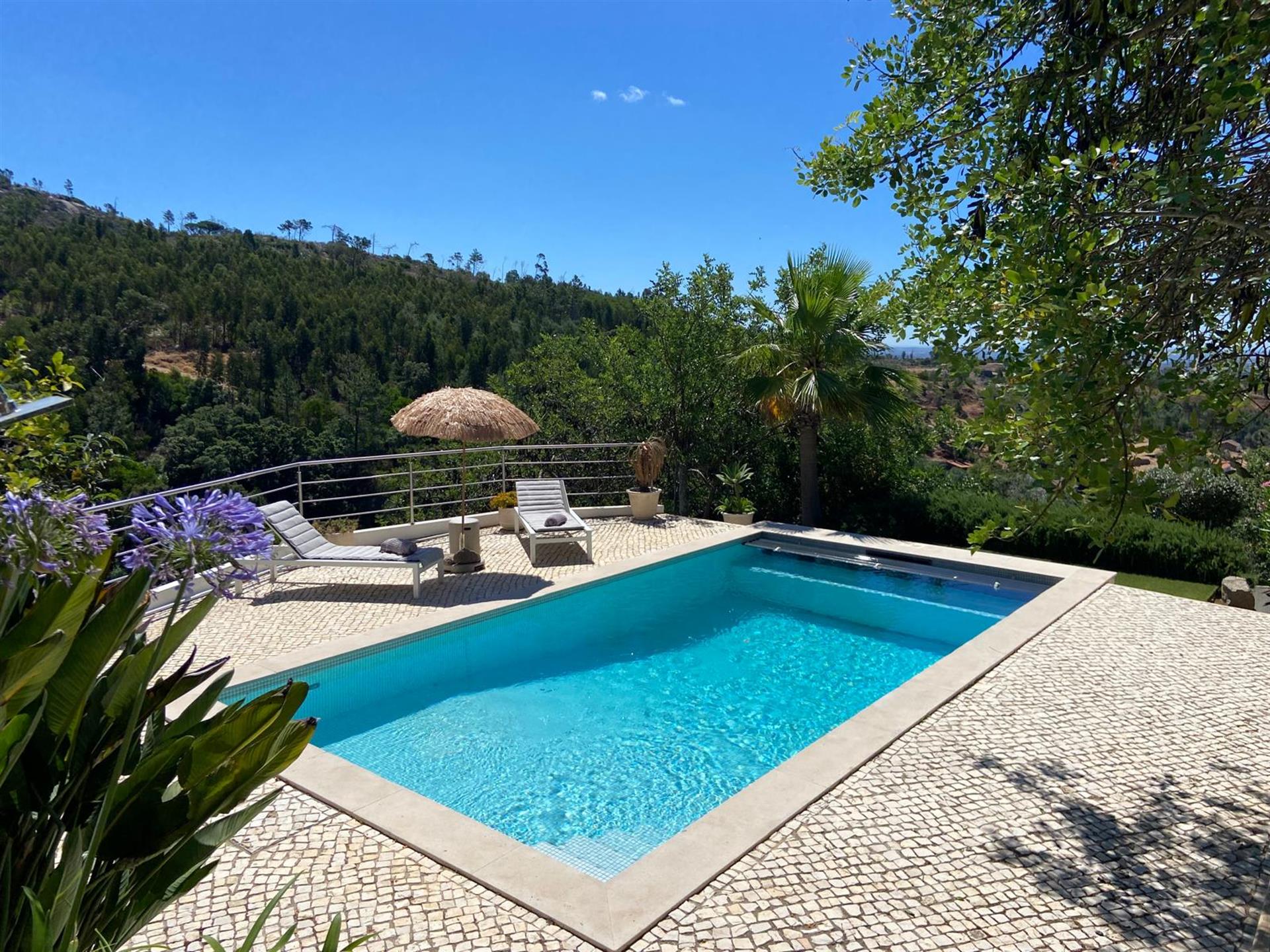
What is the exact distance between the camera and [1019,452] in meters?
3.66

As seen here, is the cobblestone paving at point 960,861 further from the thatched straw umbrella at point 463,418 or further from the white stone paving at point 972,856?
the thatched straw umbrella at point 463,418

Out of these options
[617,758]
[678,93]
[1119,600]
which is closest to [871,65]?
[617,758]

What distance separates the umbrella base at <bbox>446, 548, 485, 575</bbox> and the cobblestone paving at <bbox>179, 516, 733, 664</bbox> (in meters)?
0.11

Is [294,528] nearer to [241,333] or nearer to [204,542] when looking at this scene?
[204,542]

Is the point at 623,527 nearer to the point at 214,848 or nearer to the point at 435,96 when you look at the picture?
the point at 214,848

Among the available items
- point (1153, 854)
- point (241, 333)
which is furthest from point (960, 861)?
point (241, 333)

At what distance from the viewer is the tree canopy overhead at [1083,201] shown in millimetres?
3266

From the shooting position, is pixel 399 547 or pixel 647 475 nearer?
pixel 399 547

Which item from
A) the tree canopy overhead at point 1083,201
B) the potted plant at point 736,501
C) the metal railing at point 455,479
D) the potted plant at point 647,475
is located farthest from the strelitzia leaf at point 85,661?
the potted plant at point 736,501

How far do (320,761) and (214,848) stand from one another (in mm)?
2939

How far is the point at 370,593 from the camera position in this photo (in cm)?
812

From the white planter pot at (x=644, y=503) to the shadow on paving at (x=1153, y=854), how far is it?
7706 millimetres

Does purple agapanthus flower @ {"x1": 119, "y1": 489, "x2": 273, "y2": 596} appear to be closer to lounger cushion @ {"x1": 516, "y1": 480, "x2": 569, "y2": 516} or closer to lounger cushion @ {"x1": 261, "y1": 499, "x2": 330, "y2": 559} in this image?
lounger cushion @ {"x1": 261, "y1": 499, "x2": 330, "y2": 559}

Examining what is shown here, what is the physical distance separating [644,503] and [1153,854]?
28.4ft
